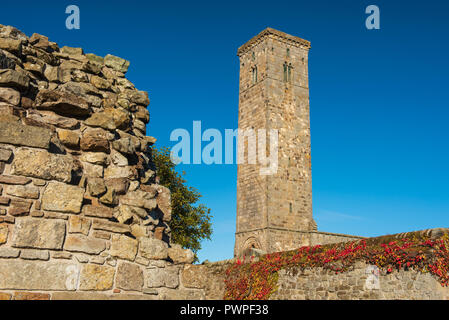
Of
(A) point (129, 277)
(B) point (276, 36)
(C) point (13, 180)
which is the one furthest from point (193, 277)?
(B) point (276, 36)

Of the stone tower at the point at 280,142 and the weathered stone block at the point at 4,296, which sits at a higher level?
the stone tower at the point at 280,142

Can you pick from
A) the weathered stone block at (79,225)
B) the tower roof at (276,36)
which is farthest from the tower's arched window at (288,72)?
the weathered stone block at (79,225)

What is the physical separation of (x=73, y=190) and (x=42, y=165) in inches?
13.7

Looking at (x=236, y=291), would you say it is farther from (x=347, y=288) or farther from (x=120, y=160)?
(x=120, y=160)

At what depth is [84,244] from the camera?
3.58 m

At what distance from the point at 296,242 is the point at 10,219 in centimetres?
2539

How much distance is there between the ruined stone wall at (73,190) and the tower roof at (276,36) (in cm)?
2773

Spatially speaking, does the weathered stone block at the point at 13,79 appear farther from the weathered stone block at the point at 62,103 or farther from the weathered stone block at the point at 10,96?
the weathered stone block at the point at 62,103

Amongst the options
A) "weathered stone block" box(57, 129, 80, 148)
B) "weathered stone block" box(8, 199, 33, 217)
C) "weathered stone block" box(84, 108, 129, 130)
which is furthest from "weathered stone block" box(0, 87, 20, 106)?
"weathered stone block" box(8, 199, 33, 217)

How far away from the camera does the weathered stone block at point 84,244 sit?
139 inches

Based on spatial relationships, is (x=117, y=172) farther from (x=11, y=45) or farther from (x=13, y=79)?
(x=11, y=45)

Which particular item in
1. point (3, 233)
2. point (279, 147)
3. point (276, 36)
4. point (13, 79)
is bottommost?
point (3, 233)

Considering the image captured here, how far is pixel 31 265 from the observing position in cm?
330
